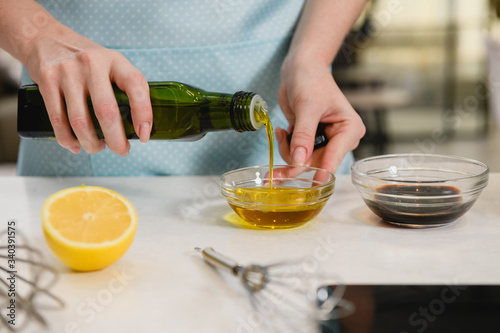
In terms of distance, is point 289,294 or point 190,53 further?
point 190,53

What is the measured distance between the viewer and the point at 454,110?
4684 mm

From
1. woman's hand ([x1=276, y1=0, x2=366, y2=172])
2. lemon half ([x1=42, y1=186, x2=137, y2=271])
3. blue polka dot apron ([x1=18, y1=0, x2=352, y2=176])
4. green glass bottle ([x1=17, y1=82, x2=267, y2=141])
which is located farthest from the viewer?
blue polka dot apron ([x1=18, y1=0, x2=352, y2=176])

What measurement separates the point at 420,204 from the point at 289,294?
0.31 m

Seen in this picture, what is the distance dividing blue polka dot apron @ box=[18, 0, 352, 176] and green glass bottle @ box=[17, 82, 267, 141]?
0.29 meters

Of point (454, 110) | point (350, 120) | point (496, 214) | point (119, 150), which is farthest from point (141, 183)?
point (454, 110)

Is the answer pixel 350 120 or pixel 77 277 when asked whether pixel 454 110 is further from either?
pixel 77 277

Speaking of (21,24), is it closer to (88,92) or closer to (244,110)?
(88,92)

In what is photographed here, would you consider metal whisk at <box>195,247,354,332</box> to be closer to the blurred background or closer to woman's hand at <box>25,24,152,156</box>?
woman's hand at <box>25,24,152,156</box>

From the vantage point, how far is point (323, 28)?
1272mm

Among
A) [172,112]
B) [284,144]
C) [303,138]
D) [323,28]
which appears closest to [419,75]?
[323,28]

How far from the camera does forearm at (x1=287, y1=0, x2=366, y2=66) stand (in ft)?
4.01

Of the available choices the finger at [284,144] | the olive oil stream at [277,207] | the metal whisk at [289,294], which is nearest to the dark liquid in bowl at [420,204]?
the olive oil stream at [277,207]

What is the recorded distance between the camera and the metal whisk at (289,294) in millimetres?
578

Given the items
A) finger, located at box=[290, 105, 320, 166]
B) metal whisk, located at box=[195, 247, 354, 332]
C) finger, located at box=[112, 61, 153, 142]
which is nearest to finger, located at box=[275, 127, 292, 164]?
finger, located at box=[290, 105, 320, 166]
